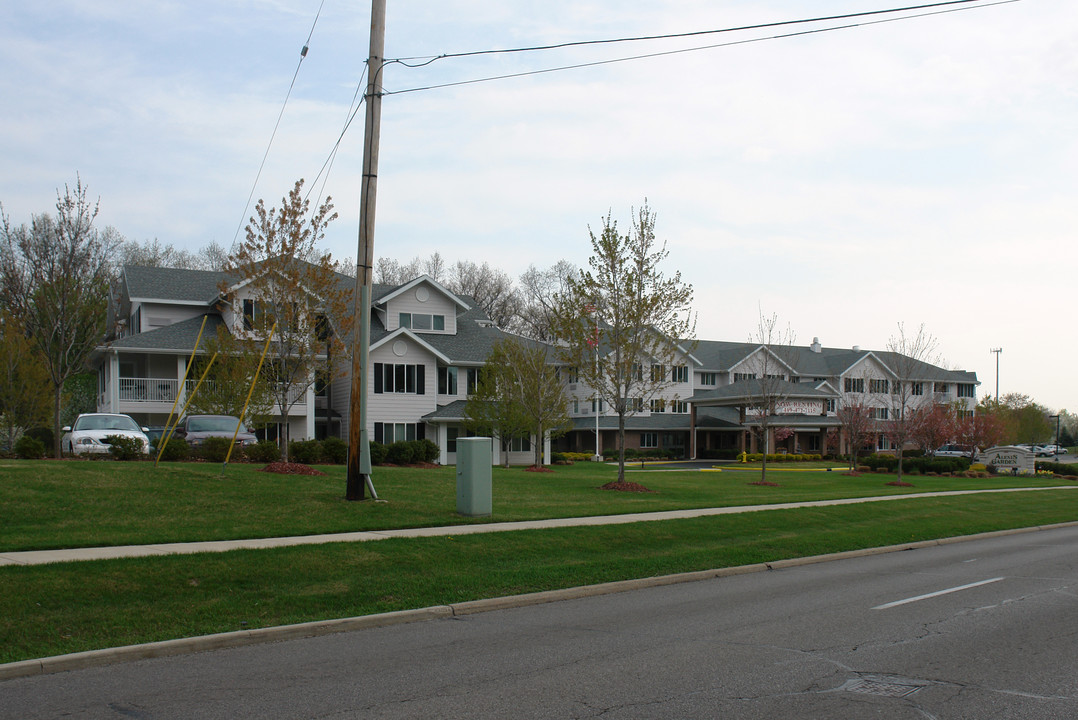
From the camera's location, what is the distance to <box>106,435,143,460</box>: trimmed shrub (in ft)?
77.9

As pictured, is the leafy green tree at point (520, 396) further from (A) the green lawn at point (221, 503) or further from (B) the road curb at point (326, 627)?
(B) the road curb at point (326, 627)

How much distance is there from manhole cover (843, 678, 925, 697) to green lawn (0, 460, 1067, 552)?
30.0 ft

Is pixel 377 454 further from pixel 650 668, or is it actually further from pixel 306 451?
pixel 650 668

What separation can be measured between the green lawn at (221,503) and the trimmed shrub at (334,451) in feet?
17.3

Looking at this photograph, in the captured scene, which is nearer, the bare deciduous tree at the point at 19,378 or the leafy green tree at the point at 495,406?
the bare deciduous tree at the point at 19,378

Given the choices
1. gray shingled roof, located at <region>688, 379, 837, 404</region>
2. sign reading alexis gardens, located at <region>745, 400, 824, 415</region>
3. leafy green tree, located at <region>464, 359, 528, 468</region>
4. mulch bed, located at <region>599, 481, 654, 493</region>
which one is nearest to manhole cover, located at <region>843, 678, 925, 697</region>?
mulch bed, located at <region>599, 481, 654, 493</region>

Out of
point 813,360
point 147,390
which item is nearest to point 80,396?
point 147,390

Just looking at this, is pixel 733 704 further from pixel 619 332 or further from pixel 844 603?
pixel 619 332

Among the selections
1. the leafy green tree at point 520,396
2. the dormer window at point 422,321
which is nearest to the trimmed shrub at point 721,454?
the leafy green tree at point 520,396

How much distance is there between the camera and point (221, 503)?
53.2 ft

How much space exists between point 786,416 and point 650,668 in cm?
5769

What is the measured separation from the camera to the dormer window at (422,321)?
45500 millimetres

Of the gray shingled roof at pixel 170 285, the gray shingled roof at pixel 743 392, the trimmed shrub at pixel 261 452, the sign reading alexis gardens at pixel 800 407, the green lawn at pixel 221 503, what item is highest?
the gray shingled roof at pixel 170 285

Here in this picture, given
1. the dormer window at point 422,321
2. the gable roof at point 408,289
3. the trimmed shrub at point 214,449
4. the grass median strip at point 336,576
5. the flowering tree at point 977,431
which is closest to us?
the grass median strip at point 336,576
